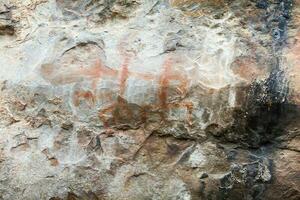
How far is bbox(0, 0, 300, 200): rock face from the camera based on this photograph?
201 cm

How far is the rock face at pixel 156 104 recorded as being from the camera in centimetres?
201

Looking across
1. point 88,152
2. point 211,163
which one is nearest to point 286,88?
point 211,163

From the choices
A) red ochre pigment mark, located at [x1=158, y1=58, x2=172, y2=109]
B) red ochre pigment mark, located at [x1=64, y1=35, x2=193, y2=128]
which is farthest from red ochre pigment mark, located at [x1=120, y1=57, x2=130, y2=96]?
red ochre pigment mark, located at [x1=158, y1=58, x2=172, y2=109]

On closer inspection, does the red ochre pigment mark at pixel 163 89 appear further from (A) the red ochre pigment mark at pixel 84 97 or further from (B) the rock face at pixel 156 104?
(A) the red ochre pigment mark at pixel 84 97

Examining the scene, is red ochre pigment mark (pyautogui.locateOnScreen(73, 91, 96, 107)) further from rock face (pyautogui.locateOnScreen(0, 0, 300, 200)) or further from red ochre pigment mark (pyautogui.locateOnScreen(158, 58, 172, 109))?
red ochre pigment mark (pyautogui.locateOnScreen(158, 58, 172, 109))

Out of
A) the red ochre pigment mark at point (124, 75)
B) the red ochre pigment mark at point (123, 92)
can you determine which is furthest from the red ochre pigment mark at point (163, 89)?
the red ochre pigment mark at point (124, 75)

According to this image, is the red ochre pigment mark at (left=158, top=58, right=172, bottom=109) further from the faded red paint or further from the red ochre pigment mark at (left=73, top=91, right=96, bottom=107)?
the red ochre pigment mark at (left=73, top=91, right=96, bottom=107)


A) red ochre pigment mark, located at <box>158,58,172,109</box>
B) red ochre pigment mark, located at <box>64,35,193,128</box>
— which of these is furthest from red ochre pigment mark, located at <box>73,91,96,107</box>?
red ochre pigment mark, located at <box>158,58,172,109</box>

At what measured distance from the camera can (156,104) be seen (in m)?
2.04

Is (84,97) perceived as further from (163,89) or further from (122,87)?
(163,89)

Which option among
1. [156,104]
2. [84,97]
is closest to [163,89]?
[156,104]

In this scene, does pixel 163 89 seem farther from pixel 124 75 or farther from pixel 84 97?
pixel 84 97

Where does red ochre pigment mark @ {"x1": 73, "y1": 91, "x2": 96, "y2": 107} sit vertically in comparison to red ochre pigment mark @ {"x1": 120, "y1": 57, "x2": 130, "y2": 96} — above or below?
below

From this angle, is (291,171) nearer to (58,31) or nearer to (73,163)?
(73,163)
